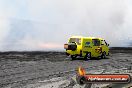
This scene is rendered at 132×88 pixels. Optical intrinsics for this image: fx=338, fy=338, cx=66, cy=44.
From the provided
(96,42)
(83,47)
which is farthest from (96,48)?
(83,47)

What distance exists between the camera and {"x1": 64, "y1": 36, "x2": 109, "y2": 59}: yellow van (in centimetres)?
2588

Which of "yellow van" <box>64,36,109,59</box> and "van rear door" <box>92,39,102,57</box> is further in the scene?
"van rear door" <box>92,39,102,57</box>

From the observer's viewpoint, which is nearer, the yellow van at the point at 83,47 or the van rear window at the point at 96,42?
the yellow van at the point at 83,47

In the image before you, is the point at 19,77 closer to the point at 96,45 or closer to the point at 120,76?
the point at 120,76

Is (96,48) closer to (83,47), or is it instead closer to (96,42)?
(96,42)

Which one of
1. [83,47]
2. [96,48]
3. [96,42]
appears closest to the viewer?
[83,47]

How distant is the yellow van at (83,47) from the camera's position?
84.9ft

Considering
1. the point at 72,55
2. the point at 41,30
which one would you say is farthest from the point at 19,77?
the point at 41,30

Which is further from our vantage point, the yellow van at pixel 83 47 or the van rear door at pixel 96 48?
the van rear door at pixel 96 48

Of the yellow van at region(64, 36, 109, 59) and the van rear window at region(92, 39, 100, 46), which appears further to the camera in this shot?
the van rear window at region(92, 39, 100, 46)

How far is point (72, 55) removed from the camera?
26359 millimetres

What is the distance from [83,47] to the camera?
2605 cm

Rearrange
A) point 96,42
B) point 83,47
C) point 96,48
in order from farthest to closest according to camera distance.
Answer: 1. point 96,48
2. point 96,42
3. point 83,47

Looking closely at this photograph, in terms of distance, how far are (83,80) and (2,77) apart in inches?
366
